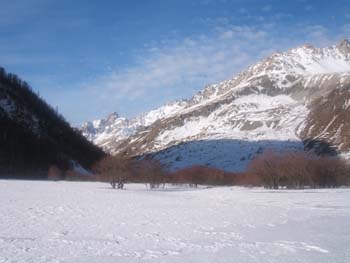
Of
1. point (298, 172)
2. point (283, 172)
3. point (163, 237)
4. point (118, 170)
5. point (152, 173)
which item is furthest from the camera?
point (283, 172)

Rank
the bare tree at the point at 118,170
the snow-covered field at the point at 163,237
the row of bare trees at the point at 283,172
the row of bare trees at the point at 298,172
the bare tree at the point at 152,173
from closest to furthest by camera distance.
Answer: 1. the snow-covered field at the point at 163,237
2. the bare tree at the point at 118,170
3. the bare tree at the point at 152,173
4. the row of bare trees at the point at 283,172
5. the row of bare trees at the point at 298,172

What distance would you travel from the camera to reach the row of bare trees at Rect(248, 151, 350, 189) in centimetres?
10669

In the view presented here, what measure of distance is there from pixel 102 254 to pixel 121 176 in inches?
2655

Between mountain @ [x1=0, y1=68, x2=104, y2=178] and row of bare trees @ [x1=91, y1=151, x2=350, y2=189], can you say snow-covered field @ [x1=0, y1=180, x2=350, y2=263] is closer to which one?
row of bare trees @ [x1=91, y1=151, x2=350, y2=189]

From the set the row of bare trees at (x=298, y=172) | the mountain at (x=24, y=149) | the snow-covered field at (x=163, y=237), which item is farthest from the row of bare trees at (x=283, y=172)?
the snow-covered field at (x=163, y=237)

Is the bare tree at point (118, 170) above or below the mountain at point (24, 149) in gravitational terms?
below

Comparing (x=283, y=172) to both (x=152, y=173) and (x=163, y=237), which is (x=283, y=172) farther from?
(x=163, y=237)

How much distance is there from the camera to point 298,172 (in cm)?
10619

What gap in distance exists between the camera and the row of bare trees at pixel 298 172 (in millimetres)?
106688

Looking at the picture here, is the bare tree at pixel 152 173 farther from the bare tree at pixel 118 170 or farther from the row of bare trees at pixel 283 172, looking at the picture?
the bare tree at pixel 118 170

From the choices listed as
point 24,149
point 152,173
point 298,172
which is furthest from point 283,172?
point 24,149

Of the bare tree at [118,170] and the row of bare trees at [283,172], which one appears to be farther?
the row of bare trees at [283,172]

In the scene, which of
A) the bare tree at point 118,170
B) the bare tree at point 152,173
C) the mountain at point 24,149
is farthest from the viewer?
the mountain at point 24,149

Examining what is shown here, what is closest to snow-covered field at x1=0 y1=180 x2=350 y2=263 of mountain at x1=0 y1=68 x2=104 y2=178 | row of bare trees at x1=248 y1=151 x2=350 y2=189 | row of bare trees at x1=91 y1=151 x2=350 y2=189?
row of bare trees at x1=91 y1=151 x2=350 y2=189
